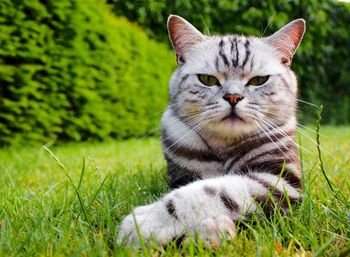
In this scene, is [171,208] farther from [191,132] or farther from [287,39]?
[287,39]

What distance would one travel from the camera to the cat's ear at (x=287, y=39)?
204 cm

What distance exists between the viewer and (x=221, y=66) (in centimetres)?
190

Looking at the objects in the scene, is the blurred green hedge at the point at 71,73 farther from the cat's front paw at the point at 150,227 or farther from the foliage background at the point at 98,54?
the cat's front paw at the point at 150,227

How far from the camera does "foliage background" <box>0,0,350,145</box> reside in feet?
14.6

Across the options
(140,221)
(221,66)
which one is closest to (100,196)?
(140,221)

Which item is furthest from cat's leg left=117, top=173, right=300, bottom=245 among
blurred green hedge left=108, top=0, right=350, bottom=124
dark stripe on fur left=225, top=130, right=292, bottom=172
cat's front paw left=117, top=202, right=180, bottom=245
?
blurred green hedge left=108, top=0, right=350, bottom=124

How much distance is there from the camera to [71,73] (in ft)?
17.2

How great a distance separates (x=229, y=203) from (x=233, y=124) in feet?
1.42

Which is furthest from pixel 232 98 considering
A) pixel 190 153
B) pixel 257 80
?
pixel 190 153

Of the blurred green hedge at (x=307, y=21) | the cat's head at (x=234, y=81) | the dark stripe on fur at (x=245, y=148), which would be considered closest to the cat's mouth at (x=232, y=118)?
the cat's head at (x=234, y=81)

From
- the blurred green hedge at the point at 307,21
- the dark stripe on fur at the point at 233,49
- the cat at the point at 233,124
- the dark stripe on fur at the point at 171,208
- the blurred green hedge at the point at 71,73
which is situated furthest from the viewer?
the blurred green hedge at the point at 71,73

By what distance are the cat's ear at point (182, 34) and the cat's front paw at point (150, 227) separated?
0.96 metres

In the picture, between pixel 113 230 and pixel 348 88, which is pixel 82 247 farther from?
pixel 348 88

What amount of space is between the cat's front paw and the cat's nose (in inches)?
22.7
